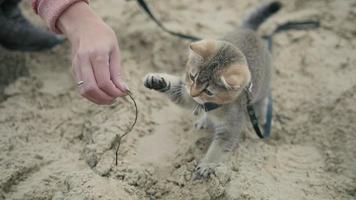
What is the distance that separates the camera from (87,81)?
1796mm

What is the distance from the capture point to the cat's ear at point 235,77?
83.7 inches

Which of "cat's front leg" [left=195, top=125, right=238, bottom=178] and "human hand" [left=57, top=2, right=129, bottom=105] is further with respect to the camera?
"cat's front leg" [left=195, top=125, right=238, bottom=178]

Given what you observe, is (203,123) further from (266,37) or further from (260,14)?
(266,37)

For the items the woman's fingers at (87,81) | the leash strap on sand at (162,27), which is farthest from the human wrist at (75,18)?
the leash strap on sand at (162,27)

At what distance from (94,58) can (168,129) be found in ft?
3.10

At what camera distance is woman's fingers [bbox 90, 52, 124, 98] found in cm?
181

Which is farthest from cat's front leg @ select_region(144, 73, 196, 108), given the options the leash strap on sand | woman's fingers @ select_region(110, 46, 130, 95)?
the leash strap on sand

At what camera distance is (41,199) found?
7.14ft

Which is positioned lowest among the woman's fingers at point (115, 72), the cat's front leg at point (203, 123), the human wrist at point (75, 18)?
the cat's front leg at point (203, 123)

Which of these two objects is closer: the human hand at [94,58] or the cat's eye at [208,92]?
the human hand at [94,58]

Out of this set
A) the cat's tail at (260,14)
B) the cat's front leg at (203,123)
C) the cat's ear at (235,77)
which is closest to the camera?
the cat's ear at (235,77)

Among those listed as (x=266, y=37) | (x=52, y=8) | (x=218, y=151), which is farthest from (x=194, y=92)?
(x=266, y=37)

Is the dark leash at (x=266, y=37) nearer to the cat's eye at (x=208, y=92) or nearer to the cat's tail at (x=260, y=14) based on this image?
the cat's eye at (x=208, y=92)

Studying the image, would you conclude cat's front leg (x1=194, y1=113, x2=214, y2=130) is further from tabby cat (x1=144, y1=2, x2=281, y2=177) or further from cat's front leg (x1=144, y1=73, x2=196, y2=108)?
cat's front leg (x1=144, y1=73, x2=196, y2=108)
